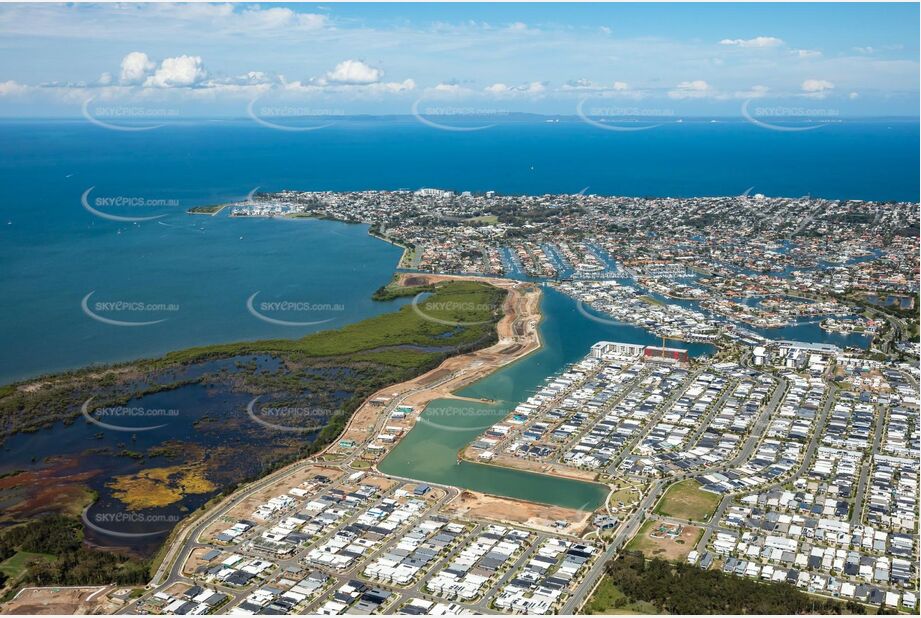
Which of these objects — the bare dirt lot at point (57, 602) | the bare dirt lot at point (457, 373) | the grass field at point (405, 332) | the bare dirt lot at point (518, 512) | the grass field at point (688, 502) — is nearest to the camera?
the bare dirt lot at point (57, 602)

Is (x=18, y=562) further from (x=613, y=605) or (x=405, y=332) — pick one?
(x=405, y=332)

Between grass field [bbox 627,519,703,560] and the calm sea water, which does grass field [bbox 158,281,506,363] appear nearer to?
the calm sea water

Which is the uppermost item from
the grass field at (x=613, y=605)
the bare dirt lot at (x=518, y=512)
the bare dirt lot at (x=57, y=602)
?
the grass field at (x=613, y=605)

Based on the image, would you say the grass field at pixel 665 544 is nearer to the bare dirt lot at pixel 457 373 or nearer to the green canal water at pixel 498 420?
the green canal water at pixel 498 420

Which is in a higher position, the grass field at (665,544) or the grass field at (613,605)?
the grass field at (665,544)

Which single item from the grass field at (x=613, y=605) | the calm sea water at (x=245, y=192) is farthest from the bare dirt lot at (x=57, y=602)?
the calm sea water at (x=245, y=192)

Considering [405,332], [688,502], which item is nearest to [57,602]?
[688,502]

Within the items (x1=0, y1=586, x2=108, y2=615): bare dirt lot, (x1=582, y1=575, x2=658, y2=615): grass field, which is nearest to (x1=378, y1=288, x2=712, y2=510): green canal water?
(x1=582, y1=575, x2=658, y2=615): grass field
